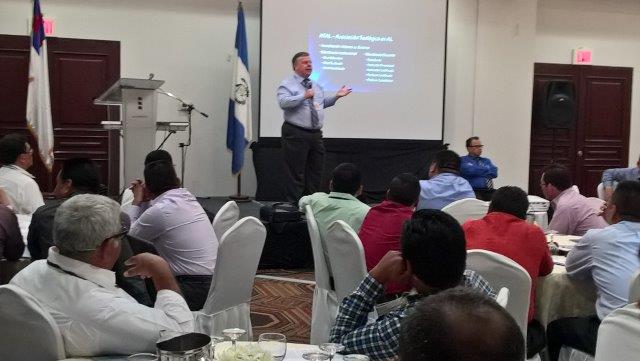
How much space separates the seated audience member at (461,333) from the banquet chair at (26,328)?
115 cm

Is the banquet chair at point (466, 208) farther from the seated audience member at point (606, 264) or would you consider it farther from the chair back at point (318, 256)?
the seated audience member at point (606, 264)

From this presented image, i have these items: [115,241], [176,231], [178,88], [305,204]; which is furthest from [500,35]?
[115,241]

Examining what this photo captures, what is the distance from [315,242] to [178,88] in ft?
17.0

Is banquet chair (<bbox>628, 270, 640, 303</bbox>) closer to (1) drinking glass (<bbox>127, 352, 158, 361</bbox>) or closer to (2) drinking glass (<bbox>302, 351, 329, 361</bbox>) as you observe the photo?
(2) drinking glass (<bbox>302, 351, 329, 361</bbox>)

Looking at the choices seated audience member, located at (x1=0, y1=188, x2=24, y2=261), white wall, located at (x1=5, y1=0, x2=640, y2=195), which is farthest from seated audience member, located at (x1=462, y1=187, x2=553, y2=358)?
white wall, located at (x1=5, y1=0, x2=640, y2=195)

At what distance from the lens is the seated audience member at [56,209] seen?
260 centimetres

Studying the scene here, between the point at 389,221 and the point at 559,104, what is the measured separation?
21.8 ft

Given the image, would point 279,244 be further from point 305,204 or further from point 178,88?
point 178,88

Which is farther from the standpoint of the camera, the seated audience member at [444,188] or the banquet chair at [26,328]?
the seated audience member at [444,188]

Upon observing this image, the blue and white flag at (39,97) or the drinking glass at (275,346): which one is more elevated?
the blue and white flag at (39,97)

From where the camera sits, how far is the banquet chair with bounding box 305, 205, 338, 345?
3.53m

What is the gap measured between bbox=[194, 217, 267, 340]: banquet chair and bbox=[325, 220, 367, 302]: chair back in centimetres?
38

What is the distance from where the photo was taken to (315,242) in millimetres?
3578

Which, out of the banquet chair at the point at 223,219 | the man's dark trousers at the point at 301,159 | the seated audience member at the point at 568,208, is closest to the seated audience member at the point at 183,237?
the banquet chair at the point at 223,219
